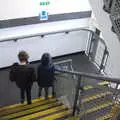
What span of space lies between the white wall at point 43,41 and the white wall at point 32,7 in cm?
37

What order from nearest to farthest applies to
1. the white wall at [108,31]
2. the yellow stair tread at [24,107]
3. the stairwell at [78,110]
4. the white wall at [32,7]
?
the white wall at [108,31] < the stairwell at [78,110] < the yellow stair tread at [24,107] < the white wall at [32,7]

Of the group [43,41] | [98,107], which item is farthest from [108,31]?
[43,41]

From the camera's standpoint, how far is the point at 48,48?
7398mm

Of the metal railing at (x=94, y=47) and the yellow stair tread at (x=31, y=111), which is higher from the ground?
the metal railing at (x=94, y=47)

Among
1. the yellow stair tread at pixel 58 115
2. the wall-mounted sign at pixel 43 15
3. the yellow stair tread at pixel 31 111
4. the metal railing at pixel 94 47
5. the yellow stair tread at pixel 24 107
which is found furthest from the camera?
the metal railing at pixel 94 47

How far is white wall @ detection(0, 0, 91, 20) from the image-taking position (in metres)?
6.10

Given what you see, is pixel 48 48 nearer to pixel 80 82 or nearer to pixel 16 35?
pixel 16 35

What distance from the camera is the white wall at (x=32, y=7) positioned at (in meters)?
6.10

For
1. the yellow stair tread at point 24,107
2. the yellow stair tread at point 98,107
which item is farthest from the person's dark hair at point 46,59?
the yellow stair tread at point 98,107

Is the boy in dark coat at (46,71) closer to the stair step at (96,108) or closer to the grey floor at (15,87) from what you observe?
the grey floor at (15,87)

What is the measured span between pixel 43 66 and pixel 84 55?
3.76 m

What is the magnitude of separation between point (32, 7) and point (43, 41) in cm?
115

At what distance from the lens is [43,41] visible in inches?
283

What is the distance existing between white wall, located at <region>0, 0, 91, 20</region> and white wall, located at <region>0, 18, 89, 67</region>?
14.4 inches
